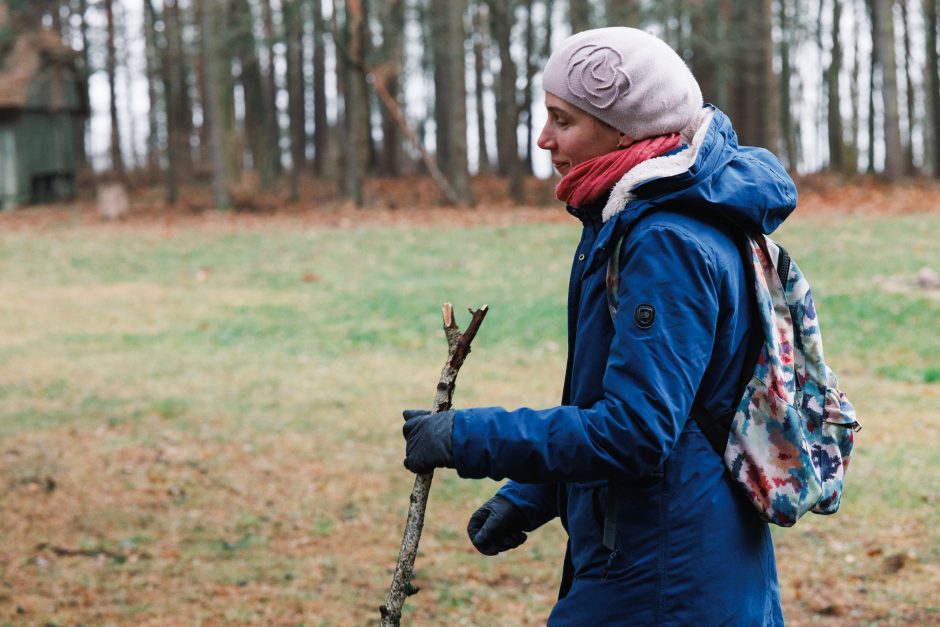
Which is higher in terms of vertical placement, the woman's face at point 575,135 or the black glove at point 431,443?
the woman's face at point 575,135

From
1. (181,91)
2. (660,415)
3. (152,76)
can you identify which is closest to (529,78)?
(152,76)

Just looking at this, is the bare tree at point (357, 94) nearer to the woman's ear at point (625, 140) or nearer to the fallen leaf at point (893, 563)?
the fallen leaf at point (893, 563)

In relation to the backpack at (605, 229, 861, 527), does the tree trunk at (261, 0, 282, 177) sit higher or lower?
higher

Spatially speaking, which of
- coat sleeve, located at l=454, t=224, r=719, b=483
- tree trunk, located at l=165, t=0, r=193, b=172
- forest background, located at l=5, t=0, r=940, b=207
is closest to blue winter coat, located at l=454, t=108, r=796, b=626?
coat sleeve, located at l=454, t=224, r=719, b=483

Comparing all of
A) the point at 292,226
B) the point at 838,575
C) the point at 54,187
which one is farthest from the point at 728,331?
the point at 54,187

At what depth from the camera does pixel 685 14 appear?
2520 centimetres

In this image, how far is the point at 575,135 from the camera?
7.52ft

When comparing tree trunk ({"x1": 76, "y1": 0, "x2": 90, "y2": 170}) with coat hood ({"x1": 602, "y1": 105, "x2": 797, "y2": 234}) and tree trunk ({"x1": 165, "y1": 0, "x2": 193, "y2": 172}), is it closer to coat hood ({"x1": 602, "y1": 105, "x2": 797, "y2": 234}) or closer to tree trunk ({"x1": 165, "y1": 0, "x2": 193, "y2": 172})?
tree trunk ({"x1": 165, "y1": 0, "x2": 193, "y2": 172})

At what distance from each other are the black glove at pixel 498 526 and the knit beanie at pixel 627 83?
903 mm

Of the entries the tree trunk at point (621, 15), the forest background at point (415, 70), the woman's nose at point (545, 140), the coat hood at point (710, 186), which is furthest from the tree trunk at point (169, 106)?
the coat hood at point (710, 186)

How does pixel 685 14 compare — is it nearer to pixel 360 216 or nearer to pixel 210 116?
pixel 360 216

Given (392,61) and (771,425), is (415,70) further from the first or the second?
(771,425)

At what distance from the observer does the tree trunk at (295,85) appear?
27312 millimetres

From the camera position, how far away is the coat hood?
2119 mm
